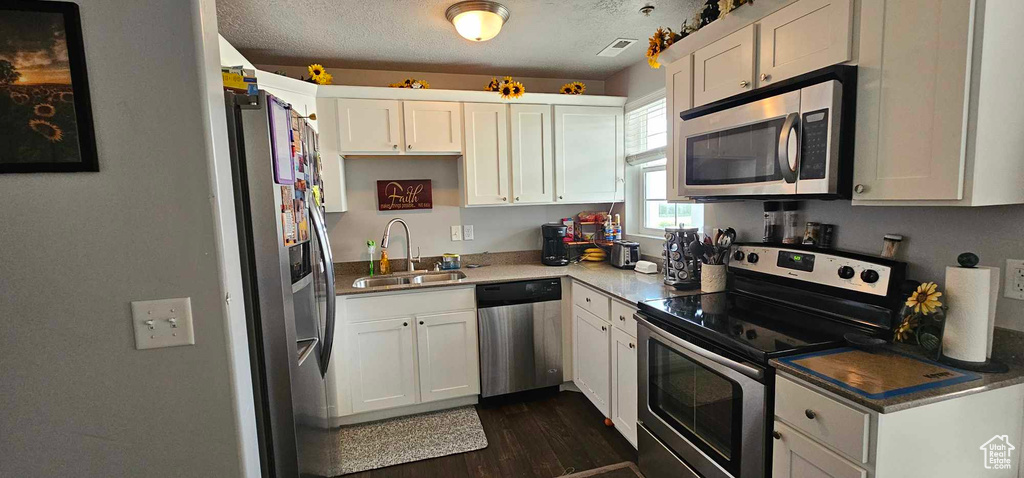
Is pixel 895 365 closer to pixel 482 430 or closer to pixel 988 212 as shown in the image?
pixel 988 212

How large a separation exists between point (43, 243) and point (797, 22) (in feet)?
7.79

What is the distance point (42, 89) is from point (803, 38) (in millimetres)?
2247

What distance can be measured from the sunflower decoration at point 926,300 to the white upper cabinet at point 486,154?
2366 millimetres

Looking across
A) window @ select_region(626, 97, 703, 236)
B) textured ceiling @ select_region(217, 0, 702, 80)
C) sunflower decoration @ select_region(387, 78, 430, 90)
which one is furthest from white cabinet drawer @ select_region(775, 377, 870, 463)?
sunflower decoration @ select_region(387, 78, 430, 90)

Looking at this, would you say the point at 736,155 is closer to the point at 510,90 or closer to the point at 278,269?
the point at 510,90

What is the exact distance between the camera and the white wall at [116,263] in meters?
0.96

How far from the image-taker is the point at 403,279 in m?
3.12

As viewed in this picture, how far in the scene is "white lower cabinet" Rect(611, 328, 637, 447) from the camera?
86.5 inches

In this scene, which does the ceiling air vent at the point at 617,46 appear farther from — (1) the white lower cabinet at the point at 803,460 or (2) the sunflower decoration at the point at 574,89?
(1) the white lower cabinet at the point at 803,460

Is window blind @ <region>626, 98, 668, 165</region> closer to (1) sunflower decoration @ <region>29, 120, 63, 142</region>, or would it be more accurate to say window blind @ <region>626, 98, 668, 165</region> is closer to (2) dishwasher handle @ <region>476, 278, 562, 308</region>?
(2) dishwasher handle @ <region>476, 278, 562, 308</region>

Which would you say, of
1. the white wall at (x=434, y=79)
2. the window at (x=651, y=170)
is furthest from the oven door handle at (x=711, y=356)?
the white wall at (x=434, y=79)

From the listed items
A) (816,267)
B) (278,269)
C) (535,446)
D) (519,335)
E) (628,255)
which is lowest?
(535,446)

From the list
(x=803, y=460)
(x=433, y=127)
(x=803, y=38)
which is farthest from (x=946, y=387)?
(x=433, y=127)

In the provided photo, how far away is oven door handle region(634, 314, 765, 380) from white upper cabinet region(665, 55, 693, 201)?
75 cm
